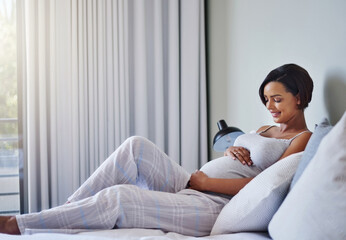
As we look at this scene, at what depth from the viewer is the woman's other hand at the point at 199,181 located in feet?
6.36

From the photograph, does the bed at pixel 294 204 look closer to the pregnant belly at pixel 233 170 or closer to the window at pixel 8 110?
the pregnant belly at pixel 233 170

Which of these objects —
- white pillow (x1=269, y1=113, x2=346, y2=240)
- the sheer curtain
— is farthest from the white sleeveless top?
the sheer curtain

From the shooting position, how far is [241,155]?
2053mm

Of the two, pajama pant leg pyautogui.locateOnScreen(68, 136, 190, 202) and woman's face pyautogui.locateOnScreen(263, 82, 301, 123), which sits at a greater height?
woman's face pyautogui.locateOnScreen(263, 82, 301, 123)

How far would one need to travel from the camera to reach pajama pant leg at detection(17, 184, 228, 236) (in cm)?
154

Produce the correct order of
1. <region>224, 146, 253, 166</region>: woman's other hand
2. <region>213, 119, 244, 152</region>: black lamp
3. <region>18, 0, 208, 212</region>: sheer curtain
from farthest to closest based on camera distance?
<region>18, 0, 208, 212</region>: sheer curtain < <region>213, 119, 244, 152</region>: black lamp < <region>224, 146, 253, 166</region>: woman's other hand

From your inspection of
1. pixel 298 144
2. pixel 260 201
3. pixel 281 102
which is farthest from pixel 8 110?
pixel 260 201

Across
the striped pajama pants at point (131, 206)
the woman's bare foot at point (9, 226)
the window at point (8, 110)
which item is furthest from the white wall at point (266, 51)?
the window at point (8, 110)

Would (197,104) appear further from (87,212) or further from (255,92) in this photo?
(87,212)

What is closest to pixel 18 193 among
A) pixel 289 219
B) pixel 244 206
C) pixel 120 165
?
pixel 120 165

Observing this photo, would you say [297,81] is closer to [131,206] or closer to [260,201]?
[260,201]

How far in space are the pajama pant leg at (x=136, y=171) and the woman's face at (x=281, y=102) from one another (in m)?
0.52

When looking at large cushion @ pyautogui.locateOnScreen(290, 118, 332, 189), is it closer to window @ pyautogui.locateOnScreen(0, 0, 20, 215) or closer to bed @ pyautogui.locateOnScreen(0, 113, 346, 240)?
bed @ pyautogui.locateOnScreen(0, 113, 346, 240)

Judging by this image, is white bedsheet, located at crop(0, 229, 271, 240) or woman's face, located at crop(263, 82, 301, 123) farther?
woman's face, located at crop(263, 82, 301, 123)
